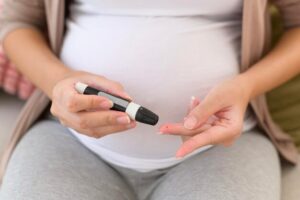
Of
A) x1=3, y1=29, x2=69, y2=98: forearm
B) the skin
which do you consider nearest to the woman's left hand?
the skin

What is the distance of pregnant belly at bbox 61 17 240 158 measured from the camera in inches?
31.0

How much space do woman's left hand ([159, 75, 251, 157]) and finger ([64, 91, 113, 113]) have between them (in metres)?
0.08

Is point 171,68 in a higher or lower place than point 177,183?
higher

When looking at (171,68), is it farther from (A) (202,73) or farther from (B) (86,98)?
(B) (86,98)

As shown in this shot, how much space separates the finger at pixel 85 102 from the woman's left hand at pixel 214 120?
0.08 m

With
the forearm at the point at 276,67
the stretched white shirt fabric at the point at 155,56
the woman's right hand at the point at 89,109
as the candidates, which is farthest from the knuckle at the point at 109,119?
the forearm at the point at 276,67

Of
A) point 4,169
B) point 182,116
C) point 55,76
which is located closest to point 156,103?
point 182,116

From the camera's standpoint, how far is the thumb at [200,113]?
2.25ft

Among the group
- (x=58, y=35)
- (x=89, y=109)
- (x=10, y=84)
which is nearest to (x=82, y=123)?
(x=89, y=109)

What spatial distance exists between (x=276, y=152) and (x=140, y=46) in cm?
29

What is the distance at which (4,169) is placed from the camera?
0.88 m

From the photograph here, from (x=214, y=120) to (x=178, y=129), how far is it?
0.29ft

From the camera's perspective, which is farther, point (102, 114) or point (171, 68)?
point (171, 68)

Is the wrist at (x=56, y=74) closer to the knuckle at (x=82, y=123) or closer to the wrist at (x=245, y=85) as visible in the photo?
the knuckle at (x=82, y=123)
